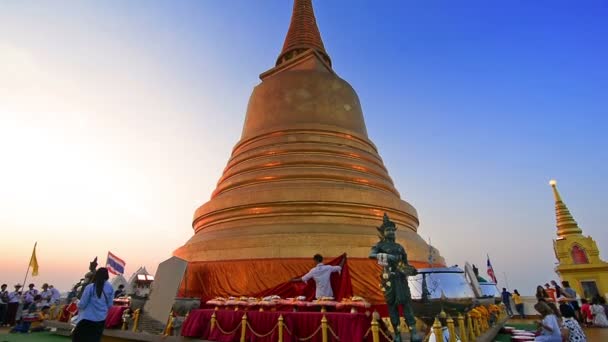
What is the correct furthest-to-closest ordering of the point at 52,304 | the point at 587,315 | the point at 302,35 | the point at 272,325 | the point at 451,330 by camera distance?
1. the point at 302,35
2. the point at 52,304
3. the point at 587,315
4. the point at 272,325
5. the point at 451,330

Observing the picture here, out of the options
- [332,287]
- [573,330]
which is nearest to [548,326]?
[573,330]

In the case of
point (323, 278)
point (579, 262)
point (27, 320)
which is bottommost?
point (27, 320)

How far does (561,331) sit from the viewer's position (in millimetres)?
4414

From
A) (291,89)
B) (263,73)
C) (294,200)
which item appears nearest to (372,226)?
(294,200)

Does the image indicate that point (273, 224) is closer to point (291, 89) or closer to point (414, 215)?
point (414, 215)

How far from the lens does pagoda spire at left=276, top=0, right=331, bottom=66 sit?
57.4 feet

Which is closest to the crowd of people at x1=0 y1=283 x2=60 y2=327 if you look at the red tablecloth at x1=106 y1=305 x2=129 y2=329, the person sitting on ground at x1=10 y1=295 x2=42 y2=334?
the person sitting on ground at x1=10 y1=295 x2=42 y2=334

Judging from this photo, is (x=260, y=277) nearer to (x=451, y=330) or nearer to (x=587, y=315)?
(x=451, y=330)

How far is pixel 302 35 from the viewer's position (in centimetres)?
1814

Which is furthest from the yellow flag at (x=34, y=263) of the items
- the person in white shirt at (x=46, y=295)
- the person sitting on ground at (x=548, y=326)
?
the person sitting on ground at (x=548, y=326)

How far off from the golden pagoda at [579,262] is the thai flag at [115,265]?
2449 centimetres

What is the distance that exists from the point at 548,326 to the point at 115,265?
1330 cm

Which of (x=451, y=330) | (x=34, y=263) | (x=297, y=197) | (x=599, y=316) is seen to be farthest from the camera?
(x=34, y=263)

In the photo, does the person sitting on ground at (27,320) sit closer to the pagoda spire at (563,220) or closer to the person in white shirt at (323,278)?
the person in white shirt at (323,278)
